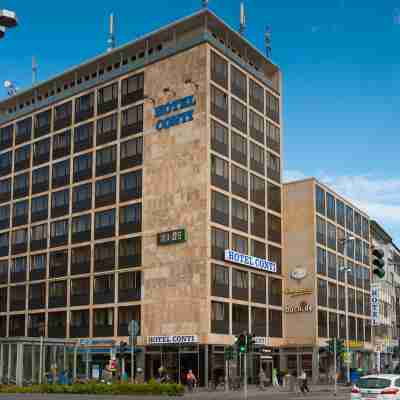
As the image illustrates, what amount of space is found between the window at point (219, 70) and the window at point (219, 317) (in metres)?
21.5

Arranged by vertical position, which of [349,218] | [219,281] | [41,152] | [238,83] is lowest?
[219,281]

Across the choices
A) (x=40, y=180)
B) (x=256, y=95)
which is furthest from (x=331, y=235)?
(x=40, y=180)

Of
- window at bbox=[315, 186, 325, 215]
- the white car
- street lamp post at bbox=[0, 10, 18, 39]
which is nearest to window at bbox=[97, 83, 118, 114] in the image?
window at bbox=[315, 186, 325, 215]

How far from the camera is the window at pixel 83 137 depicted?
7631cm

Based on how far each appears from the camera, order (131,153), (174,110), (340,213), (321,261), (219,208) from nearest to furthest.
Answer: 1. (219,208)
2. (174,110)
3. (131,153)
4. (321,261)
5. (340,213)

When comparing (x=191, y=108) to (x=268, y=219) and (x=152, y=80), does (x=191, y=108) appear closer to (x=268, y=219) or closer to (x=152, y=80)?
(x=152, y=80)

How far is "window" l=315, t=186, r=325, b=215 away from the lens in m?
74.8

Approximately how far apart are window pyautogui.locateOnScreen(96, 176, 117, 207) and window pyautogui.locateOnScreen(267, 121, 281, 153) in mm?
17469

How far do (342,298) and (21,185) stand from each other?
40.7 meters

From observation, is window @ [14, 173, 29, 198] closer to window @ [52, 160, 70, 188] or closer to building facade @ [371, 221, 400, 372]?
window @ [52, 160, 70, 188]

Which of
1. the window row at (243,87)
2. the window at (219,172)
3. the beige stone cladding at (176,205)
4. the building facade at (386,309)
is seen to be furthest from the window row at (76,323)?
the building facade at (386,309)

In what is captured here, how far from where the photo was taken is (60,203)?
3083 inches

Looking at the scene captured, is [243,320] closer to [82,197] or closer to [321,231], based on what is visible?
[321,231]

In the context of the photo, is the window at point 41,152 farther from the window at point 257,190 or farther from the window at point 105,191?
the window at point 257,190
